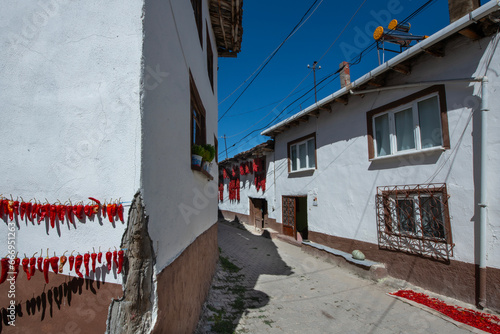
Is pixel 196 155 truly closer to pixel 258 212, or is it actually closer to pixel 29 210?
pixel 29 210

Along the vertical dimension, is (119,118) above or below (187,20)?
below

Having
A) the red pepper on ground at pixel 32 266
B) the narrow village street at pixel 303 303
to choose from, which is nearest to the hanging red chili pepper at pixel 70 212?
the red pepper on ground at pixel 32 266

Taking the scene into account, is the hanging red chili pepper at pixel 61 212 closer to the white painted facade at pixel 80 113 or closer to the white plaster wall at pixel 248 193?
the white painted facade at pixel 80 113

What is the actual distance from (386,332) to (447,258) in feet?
7.45

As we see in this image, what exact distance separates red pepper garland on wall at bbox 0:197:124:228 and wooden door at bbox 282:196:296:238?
10283mm

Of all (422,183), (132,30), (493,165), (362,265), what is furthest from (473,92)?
(132,30)

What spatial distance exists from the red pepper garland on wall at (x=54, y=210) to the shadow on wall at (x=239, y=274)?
2.84 meters

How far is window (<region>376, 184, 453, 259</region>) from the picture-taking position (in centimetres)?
551

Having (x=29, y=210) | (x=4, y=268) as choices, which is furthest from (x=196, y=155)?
(x=4, y=268)

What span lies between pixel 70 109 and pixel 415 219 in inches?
273

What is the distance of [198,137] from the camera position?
5426mm

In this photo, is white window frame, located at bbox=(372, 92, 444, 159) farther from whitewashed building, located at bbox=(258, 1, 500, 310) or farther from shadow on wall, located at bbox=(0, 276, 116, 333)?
shadow on wall, located at bbox=(0, 276, 116, 333)

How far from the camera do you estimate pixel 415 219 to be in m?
6.08

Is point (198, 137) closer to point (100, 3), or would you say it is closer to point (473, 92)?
point (100, 3)
